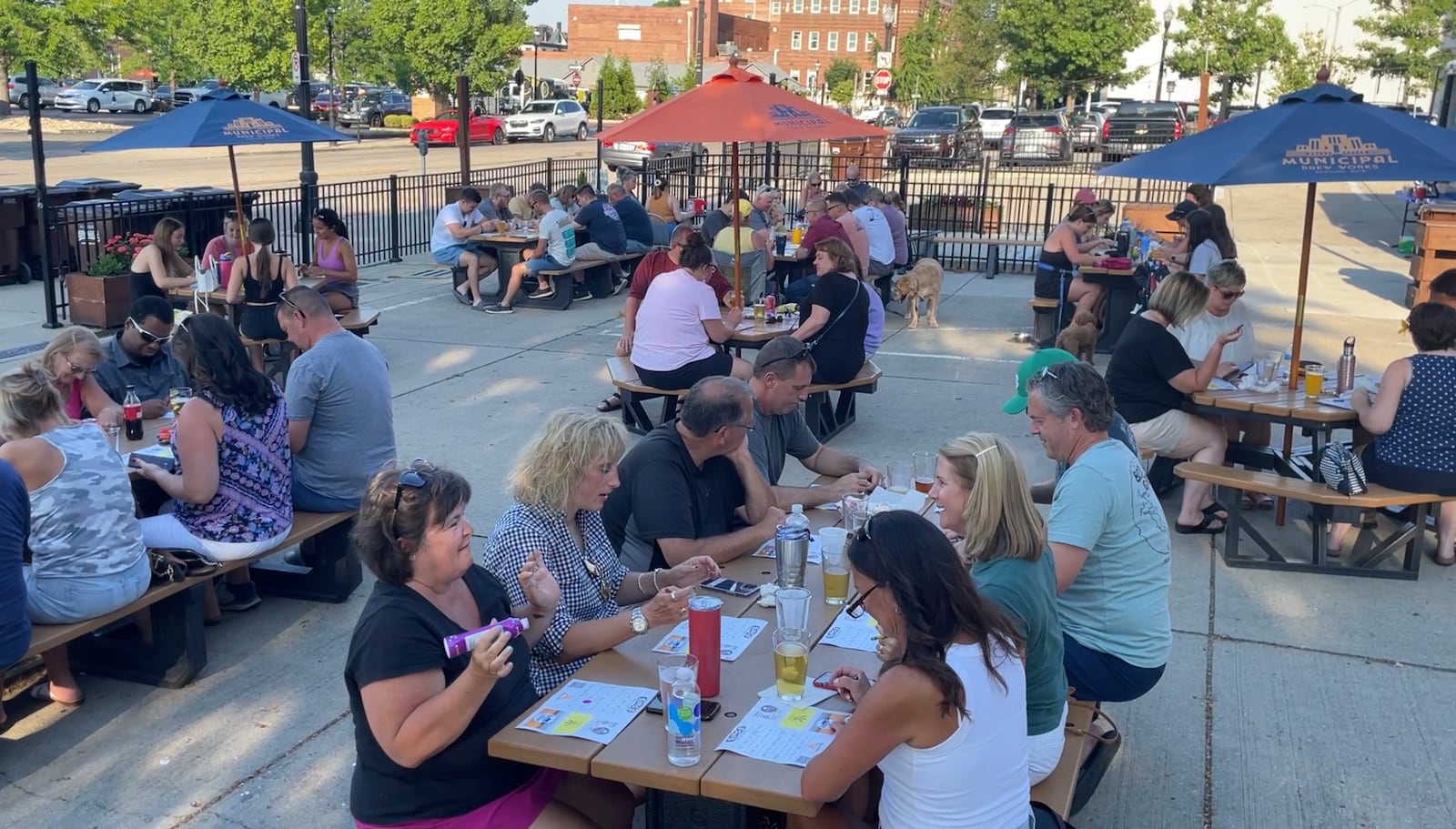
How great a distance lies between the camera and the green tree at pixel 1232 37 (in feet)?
130

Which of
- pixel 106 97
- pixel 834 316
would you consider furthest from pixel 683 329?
pixel 106 97

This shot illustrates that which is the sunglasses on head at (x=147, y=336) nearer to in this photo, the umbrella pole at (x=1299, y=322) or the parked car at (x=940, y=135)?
the umbrella pole at (x=1299, y=322)

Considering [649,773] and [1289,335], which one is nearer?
[649,773]

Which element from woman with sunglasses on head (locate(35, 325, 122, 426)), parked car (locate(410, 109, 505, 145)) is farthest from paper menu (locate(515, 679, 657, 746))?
parked car (locate(410, 109, 505, 145))

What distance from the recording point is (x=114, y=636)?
520 centimetres

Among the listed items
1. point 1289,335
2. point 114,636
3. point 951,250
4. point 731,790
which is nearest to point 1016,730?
point 731,790

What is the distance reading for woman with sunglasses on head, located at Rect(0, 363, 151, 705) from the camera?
4.37 metres

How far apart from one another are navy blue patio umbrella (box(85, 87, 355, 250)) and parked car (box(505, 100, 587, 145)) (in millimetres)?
34934

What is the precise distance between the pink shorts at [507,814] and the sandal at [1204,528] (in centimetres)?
464

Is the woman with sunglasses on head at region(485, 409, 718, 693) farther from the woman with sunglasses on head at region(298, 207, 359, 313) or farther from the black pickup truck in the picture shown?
the black pickup truck

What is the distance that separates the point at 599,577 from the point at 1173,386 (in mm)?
4134

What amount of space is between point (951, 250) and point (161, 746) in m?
14.3

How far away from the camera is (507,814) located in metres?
3.18

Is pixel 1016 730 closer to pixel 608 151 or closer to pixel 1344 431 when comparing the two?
pixel 1344 431
